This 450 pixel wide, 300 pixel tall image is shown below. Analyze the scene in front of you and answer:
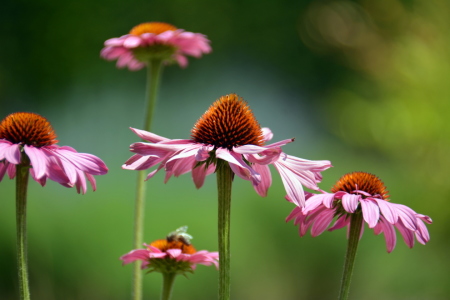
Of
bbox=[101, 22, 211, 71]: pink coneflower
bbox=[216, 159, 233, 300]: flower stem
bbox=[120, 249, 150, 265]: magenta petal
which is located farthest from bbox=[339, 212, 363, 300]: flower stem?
bbox=[101, 22, 211, 71]: pink coneflower

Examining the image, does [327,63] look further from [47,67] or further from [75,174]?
[75,174]

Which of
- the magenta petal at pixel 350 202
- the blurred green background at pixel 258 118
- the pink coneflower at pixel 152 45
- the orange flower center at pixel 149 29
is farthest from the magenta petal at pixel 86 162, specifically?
the blurred green background at pixel 258 118

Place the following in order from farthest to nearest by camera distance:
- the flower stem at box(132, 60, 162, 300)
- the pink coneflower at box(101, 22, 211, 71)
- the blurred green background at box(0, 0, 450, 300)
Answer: the blurred green background at box(0, 0, 450, 300), the pink coneflower at box(101, 22, 211, 71), the flower stem at box(132, 60, 162, 300)

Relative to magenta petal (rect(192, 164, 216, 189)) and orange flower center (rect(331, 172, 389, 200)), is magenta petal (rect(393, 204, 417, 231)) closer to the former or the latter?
orange flower center (rect(331, 172, 389, 200))

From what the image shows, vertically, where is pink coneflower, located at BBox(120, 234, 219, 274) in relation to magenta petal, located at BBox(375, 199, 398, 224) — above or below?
below

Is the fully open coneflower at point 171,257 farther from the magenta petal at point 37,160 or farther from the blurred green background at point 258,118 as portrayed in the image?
the blurred green background at point 258,118

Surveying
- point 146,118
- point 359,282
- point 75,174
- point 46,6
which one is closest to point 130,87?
point 46,6
